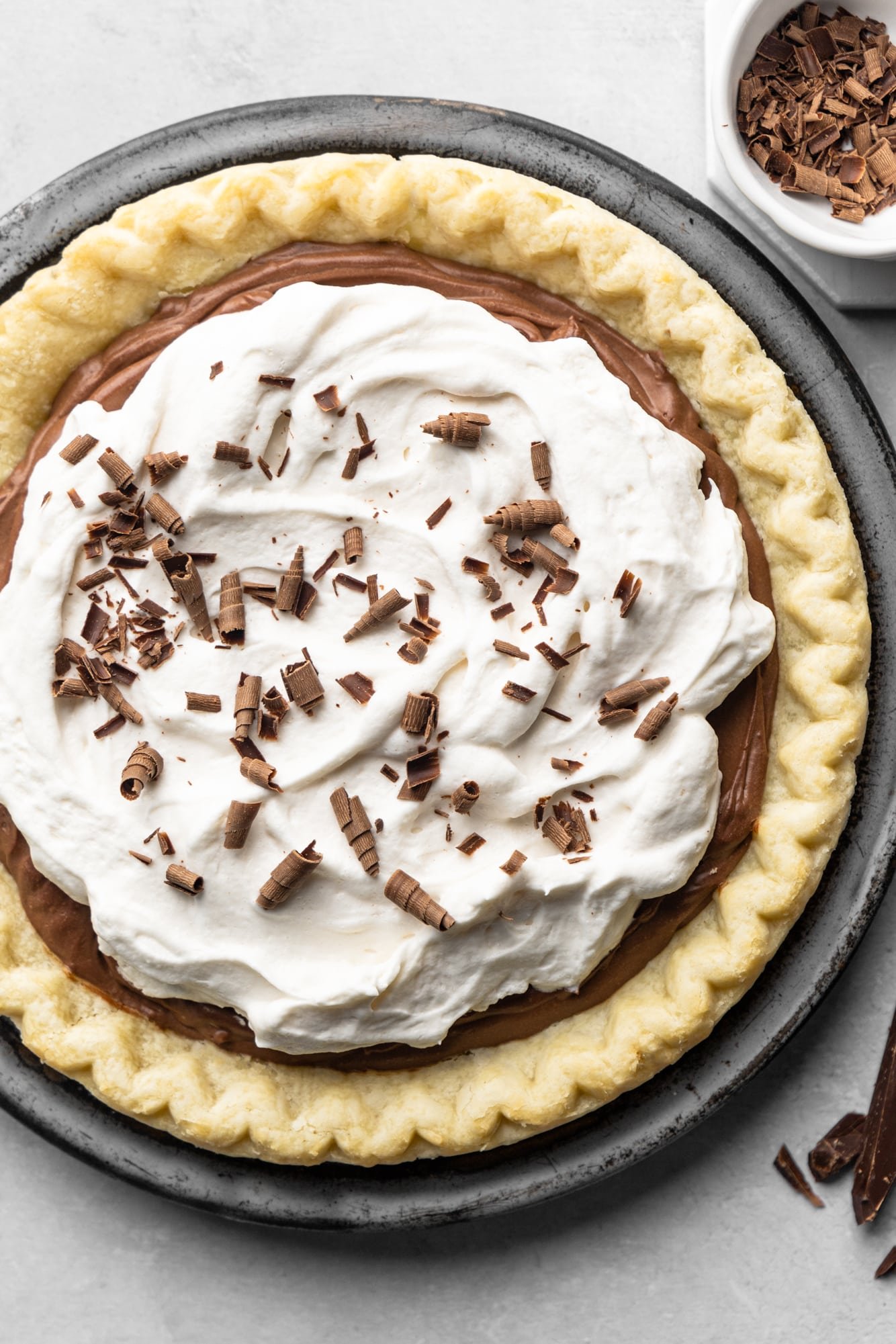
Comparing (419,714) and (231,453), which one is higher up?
(231,453)

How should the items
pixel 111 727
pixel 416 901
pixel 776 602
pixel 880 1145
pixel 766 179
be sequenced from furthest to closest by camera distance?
pixel 880 1145, pixel 766 179, pixel 776 602, pixel 111 727, pixel 416 901

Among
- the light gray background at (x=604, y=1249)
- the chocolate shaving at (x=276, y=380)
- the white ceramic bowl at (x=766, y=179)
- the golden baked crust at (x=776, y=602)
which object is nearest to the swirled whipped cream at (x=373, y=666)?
the chocolate shaving at (x=276, y=380)

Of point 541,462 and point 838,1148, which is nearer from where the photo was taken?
point 541,462

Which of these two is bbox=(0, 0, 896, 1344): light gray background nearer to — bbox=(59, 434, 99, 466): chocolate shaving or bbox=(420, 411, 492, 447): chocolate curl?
bbox=(420, 411, 492, 447): chocolate curl

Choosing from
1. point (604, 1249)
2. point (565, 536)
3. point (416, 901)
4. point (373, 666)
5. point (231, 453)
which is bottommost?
point (604, 1249)

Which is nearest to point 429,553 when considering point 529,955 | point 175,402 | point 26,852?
point 175,402

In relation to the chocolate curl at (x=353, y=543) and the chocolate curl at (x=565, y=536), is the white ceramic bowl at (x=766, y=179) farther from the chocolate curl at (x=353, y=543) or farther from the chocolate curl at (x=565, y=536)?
the chocolate curl at (x=353, y=543)

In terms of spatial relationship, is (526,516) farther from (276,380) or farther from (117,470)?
(117,470)

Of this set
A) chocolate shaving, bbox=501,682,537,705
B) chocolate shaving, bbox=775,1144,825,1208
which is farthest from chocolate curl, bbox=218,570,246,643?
chocolate shaving, bbox=775,1144,825,1208

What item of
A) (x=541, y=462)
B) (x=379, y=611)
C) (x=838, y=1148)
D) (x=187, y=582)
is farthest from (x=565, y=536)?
(x=838, y=1148)
